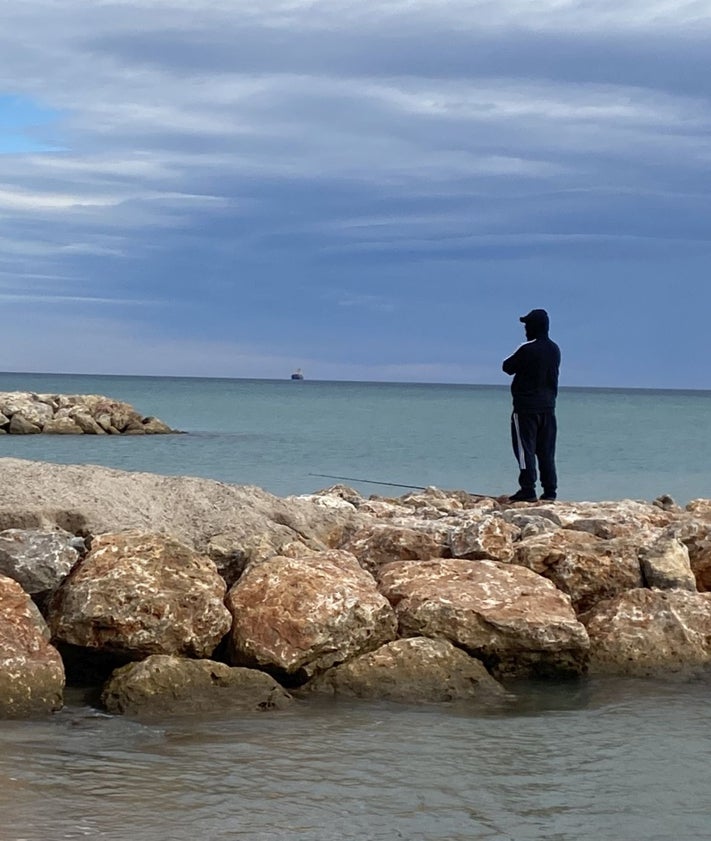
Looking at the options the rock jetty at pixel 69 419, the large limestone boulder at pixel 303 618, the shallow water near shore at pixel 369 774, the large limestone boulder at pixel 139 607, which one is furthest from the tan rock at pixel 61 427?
the shallow water near shore at pixel 369 774

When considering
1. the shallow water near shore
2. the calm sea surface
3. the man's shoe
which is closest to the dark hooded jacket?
the man's shoe

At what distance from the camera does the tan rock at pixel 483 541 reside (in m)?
8.47

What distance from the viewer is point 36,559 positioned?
24.5 ft

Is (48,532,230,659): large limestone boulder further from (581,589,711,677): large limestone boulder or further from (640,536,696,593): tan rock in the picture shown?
(640,536,696,593): tan rock

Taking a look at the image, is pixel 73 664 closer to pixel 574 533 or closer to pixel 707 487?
pixel 574 533

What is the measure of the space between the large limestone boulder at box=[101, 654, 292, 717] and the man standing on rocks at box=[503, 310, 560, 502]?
6.79 metres

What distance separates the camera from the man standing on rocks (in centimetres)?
1312

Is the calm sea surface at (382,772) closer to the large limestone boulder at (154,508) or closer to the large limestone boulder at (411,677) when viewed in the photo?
the large limestone boulder at (411,677)

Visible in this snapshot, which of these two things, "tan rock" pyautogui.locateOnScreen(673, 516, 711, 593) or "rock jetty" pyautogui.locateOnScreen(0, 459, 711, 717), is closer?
"rock jetty" pyautogui.locateOnScreen(0, 459, 711, 717)

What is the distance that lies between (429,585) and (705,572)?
91.2 inches

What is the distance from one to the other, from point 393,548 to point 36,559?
2.54 m

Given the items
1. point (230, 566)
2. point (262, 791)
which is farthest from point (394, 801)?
point (230, 566)

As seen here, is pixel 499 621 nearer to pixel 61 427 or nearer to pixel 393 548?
pixel 393 548

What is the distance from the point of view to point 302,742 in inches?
245
